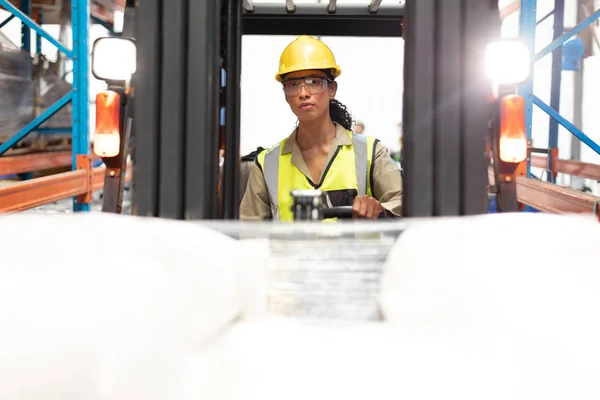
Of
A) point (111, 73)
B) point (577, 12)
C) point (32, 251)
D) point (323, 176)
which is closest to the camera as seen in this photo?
point (32, 251)

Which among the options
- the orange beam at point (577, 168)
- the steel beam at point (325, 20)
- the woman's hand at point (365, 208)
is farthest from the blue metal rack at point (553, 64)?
the woman's hand at point (365, 208)

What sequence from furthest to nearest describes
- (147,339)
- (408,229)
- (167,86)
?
(167,86) → (408,229) → (147,339)

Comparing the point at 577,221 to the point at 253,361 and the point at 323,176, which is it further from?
the point at 323,176

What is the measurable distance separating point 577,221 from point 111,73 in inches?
62.3

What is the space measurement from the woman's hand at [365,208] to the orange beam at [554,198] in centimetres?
203

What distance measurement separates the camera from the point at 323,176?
2.84 m

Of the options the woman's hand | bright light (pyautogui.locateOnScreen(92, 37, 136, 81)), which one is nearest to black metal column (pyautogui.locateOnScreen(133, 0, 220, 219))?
bright light (pyautogui.locateOnScreen(92, 37, 136, 81))

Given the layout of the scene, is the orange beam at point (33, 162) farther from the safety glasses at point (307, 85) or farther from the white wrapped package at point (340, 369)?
the white wrapped package at point (340, 369)

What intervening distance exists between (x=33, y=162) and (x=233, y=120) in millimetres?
4538

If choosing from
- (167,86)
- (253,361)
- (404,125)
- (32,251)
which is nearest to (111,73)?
(167,86)

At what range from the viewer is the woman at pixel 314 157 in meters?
2.78

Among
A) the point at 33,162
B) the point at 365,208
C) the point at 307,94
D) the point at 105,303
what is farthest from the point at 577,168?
the point at 33,162

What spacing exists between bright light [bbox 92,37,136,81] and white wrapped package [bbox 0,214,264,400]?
1.00 m

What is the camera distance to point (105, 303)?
0.75 metres
